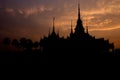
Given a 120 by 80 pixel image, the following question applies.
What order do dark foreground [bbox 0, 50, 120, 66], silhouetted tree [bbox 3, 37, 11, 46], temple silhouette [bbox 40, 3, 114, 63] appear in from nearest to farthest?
dark foreground [bbox 0, 50, 120, 66] < temple silhouette [bbox 40, 3, 114, 63] < silhouetted tree [bbox 3, 37, 11, 46]

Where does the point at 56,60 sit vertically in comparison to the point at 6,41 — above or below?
below

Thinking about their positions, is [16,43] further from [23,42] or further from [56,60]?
[56,60]

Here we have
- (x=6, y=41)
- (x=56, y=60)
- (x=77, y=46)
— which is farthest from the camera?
(x=6, y=41)

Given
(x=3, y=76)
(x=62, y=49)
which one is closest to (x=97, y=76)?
(x=3, y=76)

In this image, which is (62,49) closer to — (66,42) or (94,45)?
(66,42)

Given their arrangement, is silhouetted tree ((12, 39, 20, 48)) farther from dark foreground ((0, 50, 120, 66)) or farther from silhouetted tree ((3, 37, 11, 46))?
dark foreground ((0, 50, 120, 66))

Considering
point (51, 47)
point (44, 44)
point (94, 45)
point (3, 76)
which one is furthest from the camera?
point (44, 44)

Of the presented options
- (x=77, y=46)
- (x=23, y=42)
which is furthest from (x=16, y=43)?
(x=77, y=46)

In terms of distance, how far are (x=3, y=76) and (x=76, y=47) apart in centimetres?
5048

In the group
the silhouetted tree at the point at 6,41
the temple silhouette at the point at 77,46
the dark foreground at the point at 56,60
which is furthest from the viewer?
the silhouetted tree at the point at 6,41

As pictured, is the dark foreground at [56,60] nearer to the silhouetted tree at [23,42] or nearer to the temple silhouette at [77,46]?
the temple silhouette at [77,46]

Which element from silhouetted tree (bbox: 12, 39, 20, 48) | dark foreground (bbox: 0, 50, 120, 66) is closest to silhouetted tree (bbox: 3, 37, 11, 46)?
silhouetted tree (bbox: 12, 39, 20, 48)

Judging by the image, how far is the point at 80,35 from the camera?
318 ft

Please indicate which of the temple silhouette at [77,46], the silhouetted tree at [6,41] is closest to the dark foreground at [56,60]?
the temple silhouette at [77,46]
